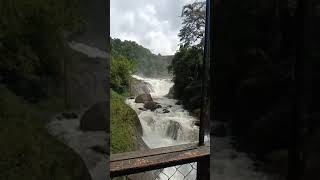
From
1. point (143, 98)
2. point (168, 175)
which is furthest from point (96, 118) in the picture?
point (143, 98)

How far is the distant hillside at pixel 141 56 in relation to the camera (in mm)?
2697

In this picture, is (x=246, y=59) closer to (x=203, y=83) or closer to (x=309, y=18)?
(x=309, y=18)

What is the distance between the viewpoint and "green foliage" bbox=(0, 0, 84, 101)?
80cm

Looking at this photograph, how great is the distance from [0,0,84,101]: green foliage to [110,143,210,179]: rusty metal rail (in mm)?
477

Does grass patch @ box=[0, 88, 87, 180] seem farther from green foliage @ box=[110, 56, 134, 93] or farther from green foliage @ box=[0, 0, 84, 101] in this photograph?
green foliage @ box=[110, 56, 134, 93]

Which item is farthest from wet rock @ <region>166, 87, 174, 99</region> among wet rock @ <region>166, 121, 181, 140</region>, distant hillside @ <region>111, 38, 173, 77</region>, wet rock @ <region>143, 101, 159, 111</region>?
distant hillside @ <region>111, 38, 173, 77</region>

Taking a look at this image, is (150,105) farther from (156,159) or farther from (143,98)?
(156,159)

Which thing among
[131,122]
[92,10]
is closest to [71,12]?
[92,10]

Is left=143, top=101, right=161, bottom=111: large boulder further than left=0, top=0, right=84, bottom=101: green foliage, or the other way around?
left=143, top=101, right=161, bottom=111: large boulder

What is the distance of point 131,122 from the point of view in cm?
396

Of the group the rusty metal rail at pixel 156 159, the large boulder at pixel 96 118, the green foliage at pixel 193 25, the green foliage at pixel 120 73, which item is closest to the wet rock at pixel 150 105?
the green foliage at pixel 120 73

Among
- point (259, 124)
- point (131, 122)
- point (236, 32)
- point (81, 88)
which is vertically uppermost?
point (236, 32)

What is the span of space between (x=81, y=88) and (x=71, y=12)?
0.21m

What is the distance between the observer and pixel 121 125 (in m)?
3.51
